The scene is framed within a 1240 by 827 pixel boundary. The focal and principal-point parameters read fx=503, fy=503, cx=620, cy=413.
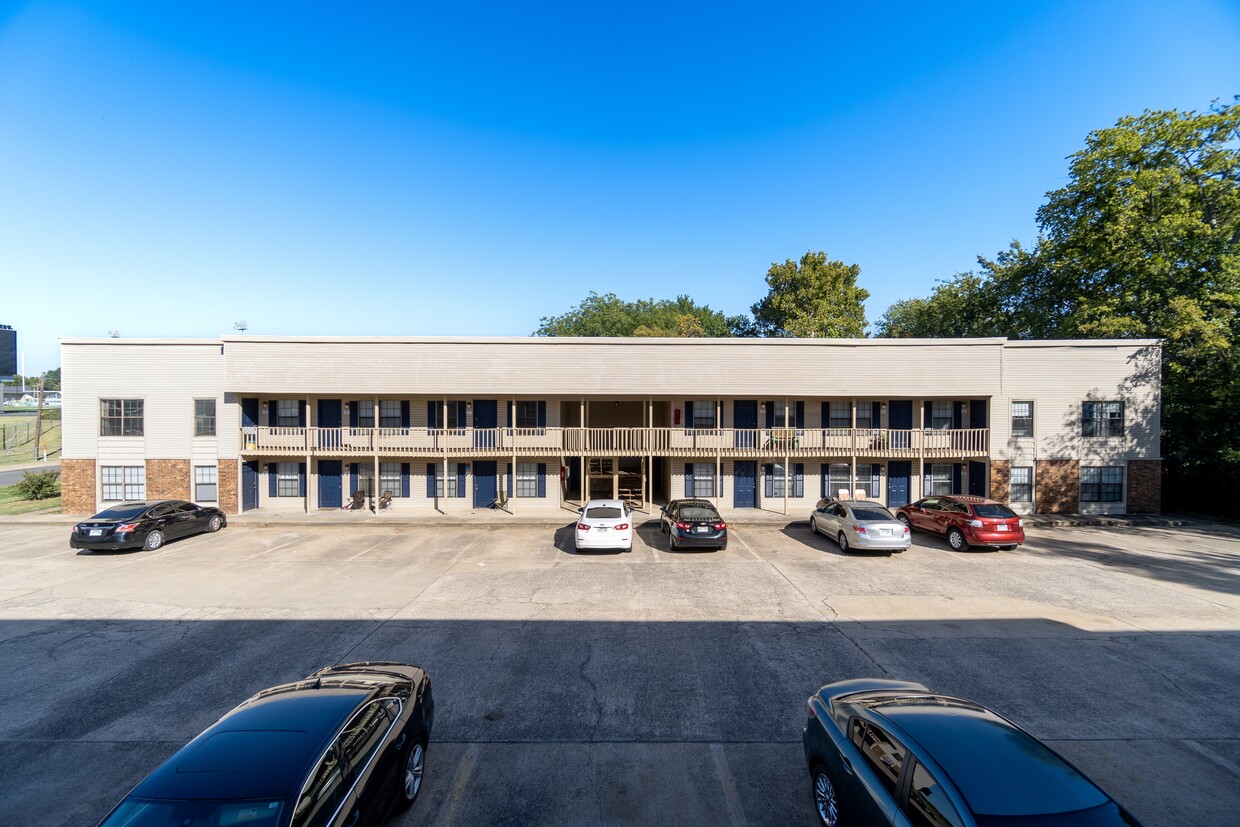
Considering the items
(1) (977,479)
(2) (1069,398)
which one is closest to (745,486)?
(1) (977,479)

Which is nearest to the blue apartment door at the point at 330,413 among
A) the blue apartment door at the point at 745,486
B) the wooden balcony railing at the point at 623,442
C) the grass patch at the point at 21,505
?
the wooden balcony railing at the point at 623,442

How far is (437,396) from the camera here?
68.0 ft

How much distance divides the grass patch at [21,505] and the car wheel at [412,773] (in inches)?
1013

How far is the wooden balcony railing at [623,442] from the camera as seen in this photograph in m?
20.1

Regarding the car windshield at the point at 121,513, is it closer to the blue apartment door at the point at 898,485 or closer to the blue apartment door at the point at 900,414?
the blue apartment door at the point at 898,485

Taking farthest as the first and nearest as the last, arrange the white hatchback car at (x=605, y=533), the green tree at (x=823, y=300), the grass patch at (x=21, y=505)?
the green tree at (x=823, y=300)
the grass patch at (x=21, y=505)
the white hatchback car at (x=605, y=533)

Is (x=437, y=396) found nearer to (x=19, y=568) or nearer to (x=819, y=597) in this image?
(x=19, y=568)

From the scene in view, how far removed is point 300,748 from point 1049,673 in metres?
10.1

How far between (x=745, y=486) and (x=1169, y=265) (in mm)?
21625

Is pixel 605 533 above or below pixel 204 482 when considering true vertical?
below

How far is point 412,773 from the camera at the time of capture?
5.14 meters

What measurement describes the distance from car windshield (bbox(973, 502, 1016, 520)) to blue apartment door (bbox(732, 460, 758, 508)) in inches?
318

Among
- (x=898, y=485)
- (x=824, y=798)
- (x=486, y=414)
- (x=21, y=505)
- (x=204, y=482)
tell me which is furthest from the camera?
(x=21, y=505)

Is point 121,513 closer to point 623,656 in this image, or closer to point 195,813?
point 623,656
